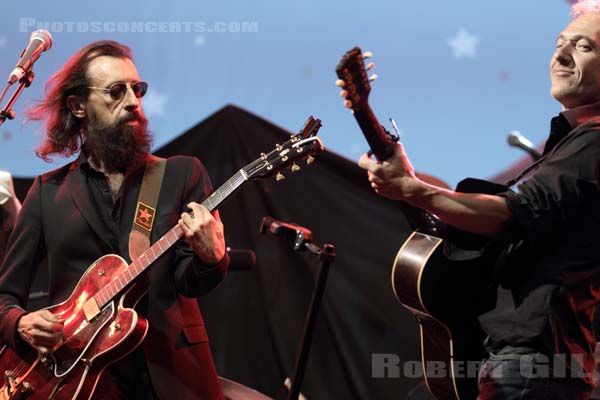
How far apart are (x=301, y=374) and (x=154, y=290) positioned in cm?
122

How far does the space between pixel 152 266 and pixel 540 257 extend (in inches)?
59.6

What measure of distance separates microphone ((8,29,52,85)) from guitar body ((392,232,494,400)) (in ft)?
5.85

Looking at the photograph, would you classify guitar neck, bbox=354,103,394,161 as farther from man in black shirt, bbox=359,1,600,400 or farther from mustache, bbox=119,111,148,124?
mustache, bbox=119,111,148,124

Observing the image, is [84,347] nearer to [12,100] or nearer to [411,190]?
[12,100]

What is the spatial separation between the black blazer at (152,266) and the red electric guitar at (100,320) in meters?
0.08

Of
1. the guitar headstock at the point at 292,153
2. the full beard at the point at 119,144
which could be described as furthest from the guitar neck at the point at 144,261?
the full beard at the point at 119,144

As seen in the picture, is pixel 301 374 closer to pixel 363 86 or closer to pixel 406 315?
pixel 406 315

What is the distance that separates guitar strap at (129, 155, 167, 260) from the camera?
10.1ft

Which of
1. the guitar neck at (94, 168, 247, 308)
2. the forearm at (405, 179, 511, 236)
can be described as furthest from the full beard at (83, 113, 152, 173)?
the forearm at (405, 179, 511, 236)

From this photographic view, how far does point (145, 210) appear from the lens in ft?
10.3

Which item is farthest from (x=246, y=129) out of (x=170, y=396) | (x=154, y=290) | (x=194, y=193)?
(x=170, y=396)

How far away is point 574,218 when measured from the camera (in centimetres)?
229

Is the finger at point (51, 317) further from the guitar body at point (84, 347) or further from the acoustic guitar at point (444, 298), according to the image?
the acoustic guitar at point (444, 298)

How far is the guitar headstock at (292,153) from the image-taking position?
9.93 ft
